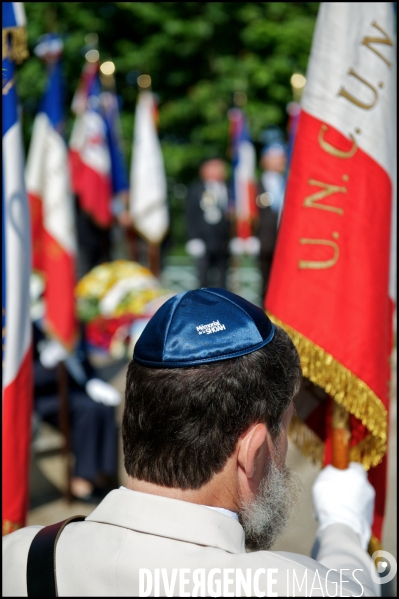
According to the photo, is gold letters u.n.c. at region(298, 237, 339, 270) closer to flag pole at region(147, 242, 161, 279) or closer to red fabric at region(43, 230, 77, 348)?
red fabric at region(43, 230, 77, 348)

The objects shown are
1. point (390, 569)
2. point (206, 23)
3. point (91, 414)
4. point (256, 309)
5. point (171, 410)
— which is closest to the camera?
point (171, 410)

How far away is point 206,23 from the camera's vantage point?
15445 millimetres

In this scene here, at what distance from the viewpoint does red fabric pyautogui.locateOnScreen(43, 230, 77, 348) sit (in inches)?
162

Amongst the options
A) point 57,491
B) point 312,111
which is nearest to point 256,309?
point 312,111

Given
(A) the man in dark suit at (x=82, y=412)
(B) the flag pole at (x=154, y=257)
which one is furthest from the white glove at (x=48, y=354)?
(B) the flag pole at (x=154, y=257)

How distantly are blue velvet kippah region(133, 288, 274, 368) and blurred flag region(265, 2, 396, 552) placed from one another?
29.6 inches

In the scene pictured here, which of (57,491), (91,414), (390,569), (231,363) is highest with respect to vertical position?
(231,363)

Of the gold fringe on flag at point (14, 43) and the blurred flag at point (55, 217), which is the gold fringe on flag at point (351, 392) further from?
the blurred flag at point (55, 217)

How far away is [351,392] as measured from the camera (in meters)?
1.93

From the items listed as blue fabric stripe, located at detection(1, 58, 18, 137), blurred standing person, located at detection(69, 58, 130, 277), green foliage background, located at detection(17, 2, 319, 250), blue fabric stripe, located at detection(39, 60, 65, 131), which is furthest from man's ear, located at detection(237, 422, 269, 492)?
green foliage background, located at detection(17, 2, 319, 250)

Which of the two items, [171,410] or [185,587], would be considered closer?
[185,587]

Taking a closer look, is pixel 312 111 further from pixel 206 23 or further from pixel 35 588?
pixel 206 23

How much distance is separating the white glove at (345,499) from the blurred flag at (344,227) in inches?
3.8

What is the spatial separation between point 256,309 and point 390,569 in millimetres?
1185
